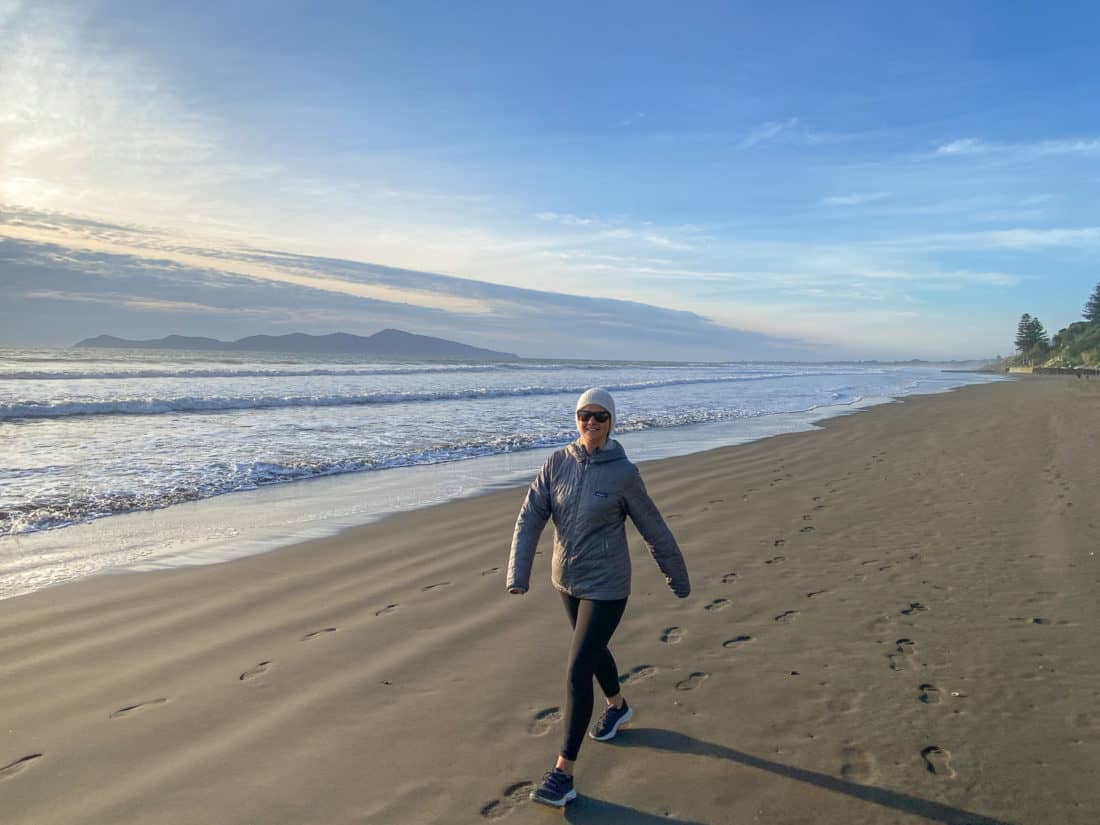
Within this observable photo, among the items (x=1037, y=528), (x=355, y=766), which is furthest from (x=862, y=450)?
(x=355, y=766)

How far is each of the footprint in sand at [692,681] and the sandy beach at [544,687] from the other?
25mm

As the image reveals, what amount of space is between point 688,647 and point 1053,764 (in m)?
2.04

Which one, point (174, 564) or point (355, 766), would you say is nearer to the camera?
point (355, 766)

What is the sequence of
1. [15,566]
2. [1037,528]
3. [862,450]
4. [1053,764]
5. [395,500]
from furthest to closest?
1. [862,450]
2. [395,500]
3. [1037,528]
4. [15,566]
5. [1053,764]

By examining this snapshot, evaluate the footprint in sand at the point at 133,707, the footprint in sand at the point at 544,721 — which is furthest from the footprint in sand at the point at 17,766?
the footprint in sand at the point at 544,721

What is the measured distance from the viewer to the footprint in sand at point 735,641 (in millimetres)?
4730

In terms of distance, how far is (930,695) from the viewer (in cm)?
398

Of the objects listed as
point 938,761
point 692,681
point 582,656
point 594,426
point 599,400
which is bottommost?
point 692,681

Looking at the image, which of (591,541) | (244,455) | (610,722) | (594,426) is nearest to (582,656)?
(591,541)

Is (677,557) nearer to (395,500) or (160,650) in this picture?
(160,650)

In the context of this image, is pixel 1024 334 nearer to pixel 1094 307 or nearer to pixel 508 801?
pixel 1094 307

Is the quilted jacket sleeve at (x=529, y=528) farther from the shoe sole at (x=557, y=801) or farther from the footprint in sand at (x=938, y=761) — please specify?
the footprint in sand at (x=938, y=761)

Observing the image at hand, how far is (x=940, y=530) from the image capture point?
782 cm

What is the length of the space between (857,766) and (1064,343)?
11163 cm
